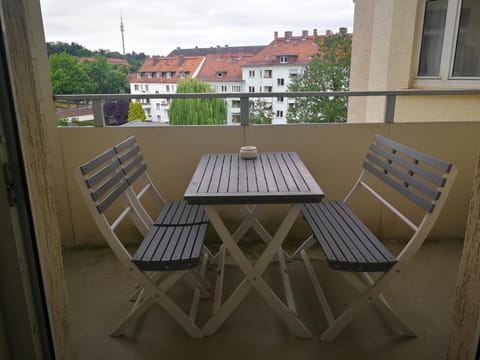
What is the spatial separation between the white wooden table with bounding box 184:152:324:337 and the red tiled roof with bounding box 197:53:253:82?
9.60 ft

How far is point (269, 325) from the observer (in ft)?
6.67

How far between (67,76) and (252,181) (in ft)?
6.55

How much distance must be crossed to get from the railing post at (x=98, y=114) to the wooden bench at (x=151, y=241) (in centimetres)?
79

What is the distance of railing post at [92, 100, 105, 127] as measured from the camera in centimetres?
282

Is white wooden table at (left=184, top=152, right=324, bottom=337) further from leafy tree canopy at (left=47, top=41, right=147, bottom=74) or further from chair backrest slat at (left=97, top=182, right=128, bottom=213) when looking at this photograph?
leafy tree canopy at (left=47, top=41, right=147, bottom=74)

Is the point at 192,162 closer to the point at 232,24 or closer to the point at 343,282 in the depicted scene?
the point at 343,282

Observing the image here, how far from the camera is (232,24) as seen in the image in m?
8.70

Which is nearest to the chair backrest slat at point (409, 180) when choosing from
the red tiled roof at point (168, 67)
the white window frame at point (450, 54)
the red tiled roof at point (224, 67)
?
the red tiled roof at point (168, 67)

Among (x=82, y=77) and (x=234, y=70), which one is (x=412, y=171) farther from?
(x=234, y=70)

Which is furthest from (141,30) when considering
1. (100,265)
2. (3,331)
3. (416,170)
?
(3,331)

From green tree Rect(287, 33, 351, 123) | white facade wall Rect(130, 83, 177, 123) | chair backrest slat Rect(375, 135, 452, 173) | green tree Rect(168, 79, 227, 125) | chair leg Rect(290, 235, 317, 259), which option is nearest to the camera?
chair backrest slat Rect(375, 135, 452, 173)

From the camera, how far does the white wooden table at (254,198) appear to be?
173 centimetres

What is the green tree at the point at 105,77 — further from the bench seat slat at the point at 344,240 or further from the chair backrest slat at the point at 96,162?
the bench seat slat at the point at 344,240

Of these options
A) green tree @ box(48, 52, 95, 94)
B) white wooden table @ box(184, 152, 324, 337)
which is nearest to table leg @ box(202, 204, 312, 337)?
white wooden table @ box(184, 152, 324, 337)
